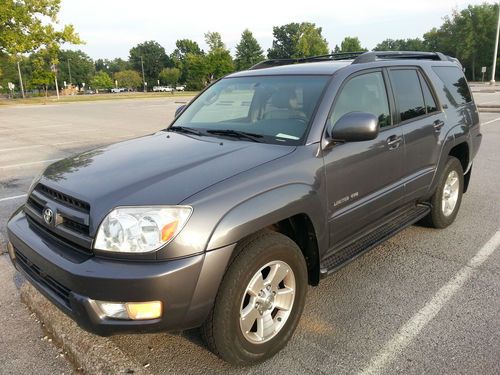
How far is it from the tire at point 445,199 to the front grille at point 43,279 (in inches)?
141

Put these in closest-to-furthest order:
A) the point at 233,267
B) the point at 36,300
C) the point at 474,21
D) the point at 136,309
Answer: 1. the point at 136,309
2. the point at 233,267
3. the point at 36,300
4. the point at 474,21

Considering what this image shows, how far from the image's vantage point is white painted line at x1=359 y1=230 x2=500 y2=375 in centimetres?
257

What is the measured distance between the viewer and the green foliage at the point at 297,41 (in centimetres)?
8750

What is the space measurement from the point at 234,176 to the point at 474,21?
83.8 meters

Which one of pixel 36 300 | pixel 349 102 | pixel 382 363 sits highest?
pixel 349 102

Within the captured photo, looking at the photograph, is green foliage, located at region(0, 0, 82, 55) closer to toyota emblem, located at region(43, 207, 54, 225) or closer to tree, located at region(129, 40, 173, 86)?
toyota emblem, located at region(43, 207, 54, 225)

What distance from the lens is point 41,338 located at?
9.50ft

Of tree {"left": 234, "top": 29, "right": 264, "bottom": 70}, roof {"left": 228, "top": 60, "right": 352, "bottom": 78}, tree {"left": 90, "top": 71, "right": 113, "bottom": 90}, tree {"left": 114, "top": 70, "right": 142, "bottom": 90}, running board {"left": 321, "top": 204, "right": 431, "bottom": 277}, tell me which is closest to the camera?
running board {"left": 321, "top": 204, "right": 431, "bottom": 277}

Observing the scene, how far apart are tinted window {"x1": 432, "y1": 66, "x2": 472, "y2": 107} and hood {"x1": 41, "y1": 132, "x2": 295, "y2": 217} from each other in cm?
264

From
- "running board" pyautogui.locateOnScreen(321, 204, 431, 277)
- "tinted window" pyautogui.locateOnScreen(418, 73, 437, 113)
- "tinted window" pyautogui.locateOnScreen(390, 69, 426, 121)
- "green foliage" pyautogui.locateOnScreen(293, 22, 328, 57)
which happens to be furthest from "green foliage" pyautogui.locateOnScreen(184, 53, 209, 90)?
"running board" pyautogui.locateOnScreen(321, 204, 431, 277)

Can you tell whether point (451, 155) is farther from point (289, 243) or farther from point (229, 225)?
point (229, 225)

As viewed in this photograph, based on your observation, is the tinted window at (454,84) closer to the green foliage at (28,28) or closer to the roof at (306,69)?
the roof at (306,69)

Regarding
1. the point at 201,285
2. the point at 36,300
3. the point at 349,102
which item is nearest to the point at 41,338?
the point at 36,300

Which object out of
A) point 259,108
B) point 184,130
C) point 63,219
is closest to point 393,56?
point 259,108
